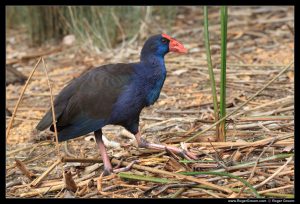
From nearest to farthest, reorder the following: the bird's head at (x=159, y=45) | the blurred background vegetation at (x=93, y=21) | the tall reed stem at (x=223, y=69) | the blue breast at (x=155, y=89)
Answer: the tall reed stem at (x=223, y=69)
the blue breast at (x=155, y=89)
the bird's head at (x=159, y=45)
the blurred background vegetation at (x=93, y=21)

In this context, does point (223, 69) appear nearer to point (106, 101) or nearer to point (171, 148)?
point (171, 148)

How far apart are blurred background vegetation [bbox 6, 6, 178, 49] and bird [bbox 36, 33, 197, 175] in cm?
285

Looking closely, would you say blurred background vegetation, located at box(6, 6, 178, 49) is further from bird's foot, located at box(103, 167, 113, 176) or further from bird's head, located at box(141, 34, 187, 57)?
bird's foot, located at box(103, 167, 113, 176)

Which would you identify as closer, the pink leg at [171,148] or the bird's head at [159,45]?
the pink leg at [171,148]

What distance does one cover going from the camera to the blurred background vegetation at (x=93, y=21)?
22.8 ft

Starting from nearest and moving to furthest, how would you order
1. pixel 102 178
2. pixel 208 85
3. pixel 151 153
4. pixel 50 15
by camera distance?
pixel 102 178
pixel 151 153
pixel 208 85
pixel 50 15

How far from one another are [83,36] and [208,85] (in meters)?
2.04

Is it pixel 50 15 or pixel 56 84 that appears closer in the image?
pixel 56 84

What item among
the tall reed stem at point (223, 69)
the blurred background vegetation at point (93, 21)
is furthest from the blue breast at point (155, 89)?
the blurred background vegetation at point (93, 21)

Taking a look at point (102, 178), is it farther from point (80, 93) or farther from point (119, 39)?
point (119, 39)

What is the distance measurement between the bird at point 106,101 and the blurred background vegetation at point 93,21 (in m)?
2.85

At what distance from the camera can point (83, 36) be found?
22.9ft

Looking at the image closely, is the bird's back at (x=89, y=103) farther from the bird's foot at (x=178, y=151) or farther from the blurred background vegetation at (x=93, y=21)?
the blurred background vegetation at (x=93, y=21)

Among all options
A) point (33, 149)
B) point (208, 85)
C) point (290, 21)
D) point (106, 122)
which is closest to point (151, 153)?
point (106, 122)
